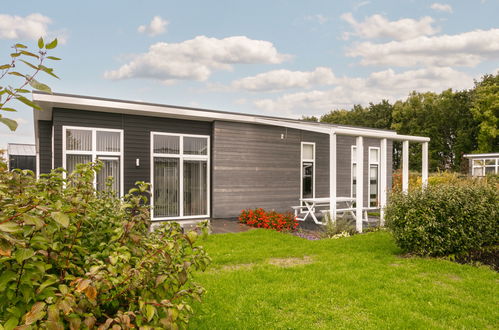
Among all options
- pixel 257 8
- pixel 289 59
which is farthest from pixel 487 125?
pixel 257 8

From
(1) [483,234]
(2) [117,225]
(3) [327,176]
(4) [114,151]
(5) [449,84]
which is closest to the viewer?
(2) [117,225]

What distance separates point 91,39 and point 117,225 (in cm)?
1037

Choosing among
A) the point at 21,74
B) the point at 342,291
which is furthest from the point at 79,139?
the point at 21,74

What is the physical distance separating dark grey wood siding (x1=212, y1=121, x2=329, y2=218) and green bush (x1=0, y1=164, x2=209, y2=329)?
818cm

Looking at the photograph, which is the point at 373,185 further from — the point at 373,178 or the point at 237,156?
the point at 237,156

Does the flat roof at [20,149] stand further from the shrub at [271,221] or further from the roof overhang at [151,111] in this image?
the shrub at [271,221]

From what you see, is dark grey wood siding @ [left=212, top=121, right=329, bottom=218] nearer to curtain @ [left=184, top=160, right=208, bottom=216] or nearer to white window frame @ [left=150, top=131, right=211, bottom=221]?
white window frame @ [left=150, top=131, right=211, bottom=221]

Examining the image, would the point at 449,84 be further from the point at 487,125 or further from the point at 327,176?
the point at 327,176

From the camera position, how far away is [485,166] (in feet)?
78.1

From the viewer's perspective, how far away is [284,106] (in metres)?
28.4

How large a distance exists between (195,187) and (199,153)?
0.99 meters

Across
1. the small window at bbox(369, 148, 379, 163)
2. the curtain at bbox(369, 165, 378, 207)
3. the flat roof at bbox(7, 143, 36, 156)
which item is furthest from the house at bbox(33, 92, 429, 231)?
the flat roof at bbox(7, 143, 36, 156)

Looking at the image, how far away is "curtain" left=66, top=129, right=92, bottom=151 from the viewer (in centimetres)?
866

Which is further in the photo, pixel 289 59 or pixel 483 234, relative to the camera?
pixel 289 59
